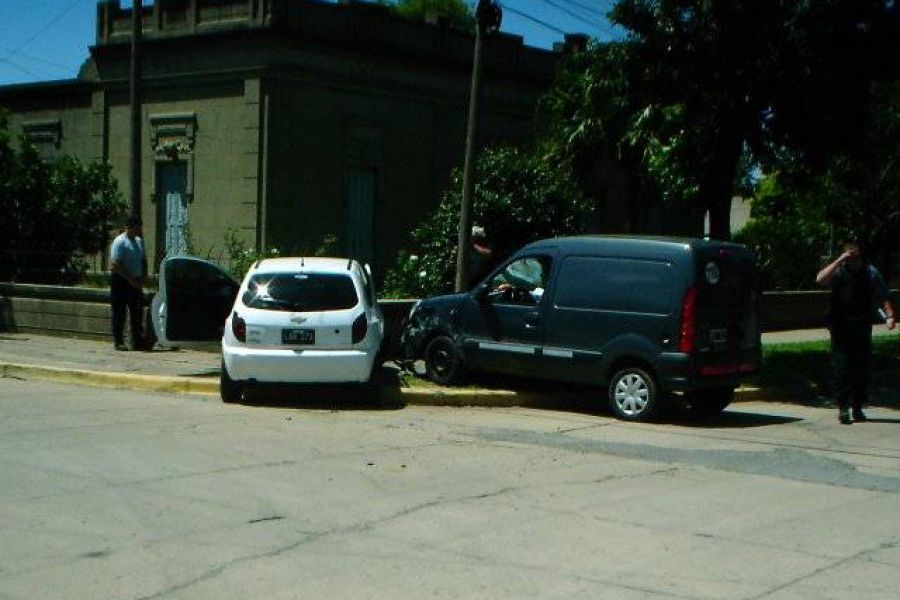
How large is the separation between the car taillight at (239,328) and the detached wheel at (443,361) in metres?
2.81

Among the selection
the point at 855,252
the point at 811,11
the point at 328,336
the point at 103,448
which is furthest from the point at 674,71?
the point at 103,448

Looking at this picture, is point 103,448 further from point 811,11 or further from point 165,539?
point 811,11

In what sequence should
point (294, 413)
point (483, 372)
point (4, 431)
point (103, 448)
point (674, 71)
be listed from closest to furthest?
point (103, 448) < point (4, 431) < point (294, 413) < point (483, 372) < point (674, 71)

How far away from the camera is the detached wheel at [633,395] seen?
13.8 m

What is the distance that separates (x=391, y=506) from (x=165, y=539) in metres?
1.74

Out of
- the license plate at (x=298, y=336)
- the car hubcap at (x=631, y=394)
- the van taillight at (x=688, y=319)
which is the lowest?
the car hubcap at (x=631, y=394)

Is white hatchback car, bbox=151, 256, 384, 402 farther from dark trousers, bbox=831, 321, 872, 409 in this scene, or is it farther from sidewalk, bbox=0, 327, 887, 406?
dark trousers, bbox=831, 321, 872, 409

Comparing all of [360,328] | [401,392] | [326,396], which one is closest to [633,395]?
[401,392]

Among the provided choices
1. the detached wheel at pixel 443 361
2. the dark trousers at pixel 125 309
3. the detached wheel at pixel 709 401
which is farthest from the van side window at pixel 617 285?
the dark trousers at pixel 125 309

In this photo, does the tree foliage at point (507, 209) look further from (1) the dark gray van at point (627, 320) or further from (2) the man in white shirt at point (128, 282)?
(1) the dark gray van at point (627, 320)

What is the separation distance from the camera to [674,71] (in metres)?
17.9

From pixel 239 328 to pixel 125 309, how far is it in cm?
502

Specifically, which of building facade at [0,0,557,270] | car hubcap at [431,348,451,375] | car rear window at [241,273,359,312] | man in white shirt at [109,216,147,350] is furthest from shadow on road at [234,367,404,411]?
building facade at [0,0,557,270]

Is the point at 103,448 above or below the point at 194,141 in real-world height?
below
